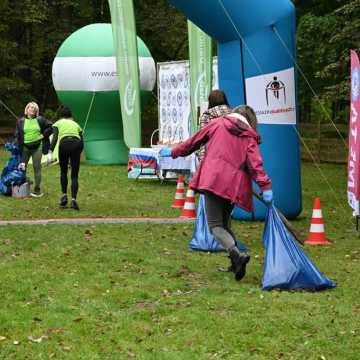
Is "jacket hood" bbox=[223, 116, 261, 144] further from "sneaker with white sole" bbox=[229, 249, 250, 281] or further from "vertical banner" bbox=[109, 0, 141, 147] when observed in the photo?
"vertical banner" bbox=[109, 0, 141, 147]

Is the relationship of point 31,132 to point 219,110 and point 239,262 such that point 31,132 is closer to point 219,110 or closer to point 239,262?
point 219,110

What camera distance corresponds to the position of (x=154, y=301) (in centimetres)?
700

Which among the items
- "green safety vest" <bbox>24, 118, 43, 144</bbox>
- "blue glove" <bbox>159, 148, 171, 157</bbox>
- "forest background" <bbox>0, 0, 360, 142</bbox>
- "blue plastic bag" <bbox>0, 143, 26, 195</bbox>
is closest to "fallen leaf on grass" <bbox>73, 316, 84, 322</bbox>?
"green safety vest" <bbox>24, 118, 43, 144</bbox>

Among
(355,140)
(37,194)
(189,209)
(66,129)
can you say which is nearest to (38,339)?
(355,140)

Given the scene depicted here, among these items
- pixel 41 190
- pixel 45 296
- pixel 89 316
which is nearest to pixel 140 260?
pixel 45 296

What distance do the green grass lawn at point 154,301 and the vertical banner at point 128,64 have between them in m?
8.93

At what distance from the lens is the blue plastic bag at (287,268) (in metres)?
7.41

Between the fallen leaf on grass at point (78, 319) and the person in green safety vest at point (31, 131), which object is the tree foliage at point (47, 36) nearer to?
the person in green safety vest at point (31, 131)

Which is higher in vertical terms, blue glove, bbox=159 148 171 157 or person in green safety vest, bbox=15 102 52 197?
person in green safety vest, bbox=15 102 52 197

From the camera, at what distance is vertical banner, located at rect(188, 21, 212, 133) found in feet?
56.0

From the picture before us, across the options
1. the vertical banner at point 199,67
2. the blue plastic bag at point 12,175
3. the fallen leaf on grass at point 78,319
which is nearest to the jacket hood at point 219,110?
the fallen leaf on grass at point 78,319

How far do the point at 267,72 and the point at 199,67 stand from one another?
18.0ft

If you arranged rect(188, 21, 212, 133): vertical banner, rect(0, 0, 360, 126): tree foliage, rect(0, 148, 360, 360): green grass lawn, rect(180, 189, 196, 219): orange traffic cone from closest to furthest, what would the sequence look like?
1. rect(0, 148, 360, 360): green grass lawn
2. rect(180, 189, 196, 219): orange traffic cone
3. rect(188, 21, 212, 133): vertical banner
4. rect(0, 0, 360, 126): tree foliage

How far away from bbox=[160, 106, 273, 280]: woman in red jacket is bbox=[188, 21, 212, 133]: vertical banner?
9.30 m
